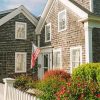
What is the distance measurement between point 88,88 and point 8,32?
16.0m

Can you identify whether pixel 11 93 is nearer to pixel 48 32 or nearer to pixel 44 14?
pixel 48 32

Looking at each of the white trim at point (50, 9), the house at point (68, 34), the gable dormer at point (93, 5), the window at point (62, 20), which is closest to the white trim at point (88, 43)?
the house at point (68, 34)

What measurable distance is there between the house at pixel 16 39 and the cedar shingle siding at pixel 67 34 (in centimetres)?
302

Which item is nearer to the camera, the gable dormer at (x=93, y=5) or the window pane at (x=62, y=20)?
the gable dormer at (x=93, y=5)

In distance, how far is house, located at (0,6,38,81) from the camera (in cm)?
2234

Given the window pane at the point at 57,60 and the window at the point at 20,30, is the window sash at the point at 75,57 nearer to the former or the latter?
the window pane at the point at 57,60

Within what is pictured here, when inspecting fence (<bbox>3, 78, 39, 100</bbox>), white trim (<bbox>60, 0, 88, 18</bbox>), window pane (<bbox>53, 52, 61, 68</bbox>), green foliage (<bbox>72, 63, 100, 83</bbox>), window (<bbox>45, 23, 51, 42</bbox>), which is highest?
white trim (<bbox>60, 0, 88, 18</bbox>)

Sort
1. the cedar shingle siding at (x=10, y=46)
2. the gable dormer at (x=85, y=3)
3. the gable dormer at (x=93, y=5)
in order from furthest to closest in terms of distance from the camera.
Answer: the cedar shingle siding at (x=10, y=46) → the gable dormer at (x=85, y=3) → the gable dormer at (x=93, y=5)

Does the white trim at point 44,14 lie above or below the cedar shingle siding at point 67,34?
above

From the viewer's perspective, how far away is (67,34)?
18891mm

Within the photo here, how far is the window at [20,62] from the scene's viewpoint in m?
23.0

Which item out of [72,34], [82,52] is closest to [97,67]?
[82,52]

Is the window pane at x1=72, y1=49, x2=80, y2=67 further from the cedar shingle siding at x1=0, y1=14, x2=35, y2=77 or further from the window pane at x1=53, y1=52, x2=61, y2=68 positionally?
the cedar shingle siding at x1=0, y1=14, x2=35, y2=77

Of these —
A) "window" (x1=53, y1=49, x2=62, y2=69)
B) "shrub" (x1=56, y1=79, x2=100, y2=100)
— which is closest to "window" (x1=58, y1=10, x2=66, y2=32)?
"window" (x1=53, y1=49, x2=62, y2=69)
